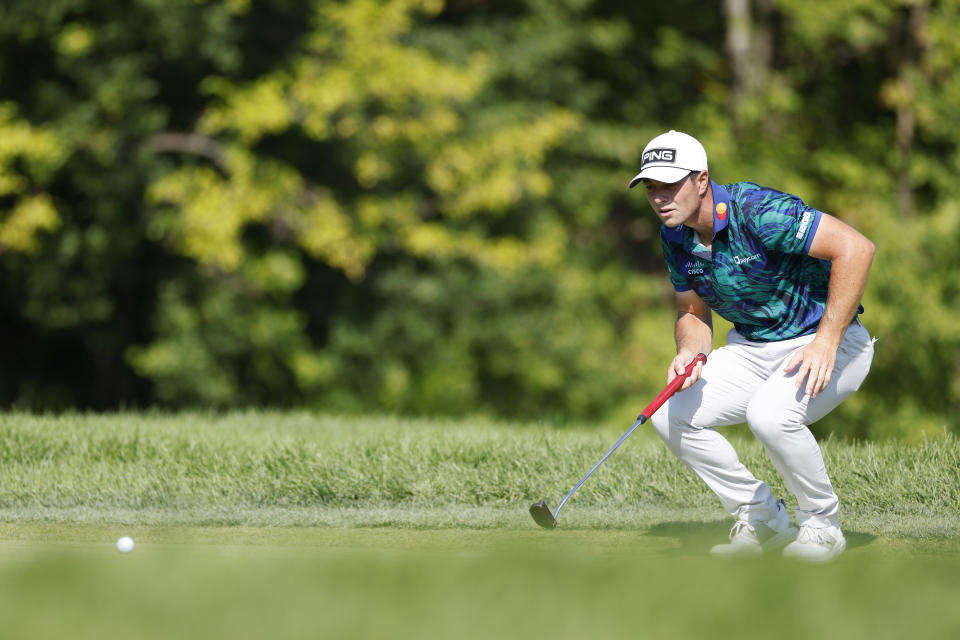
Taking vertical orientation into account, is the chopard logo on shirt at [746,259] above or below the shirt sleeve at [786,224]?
below

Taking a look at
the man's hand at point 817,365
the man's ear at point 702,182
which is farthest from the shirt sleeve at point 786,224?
the man's hand at point 817,365

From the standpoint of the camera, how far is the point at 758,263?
15.4 ft

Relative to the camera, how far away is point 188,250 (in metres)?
14.0

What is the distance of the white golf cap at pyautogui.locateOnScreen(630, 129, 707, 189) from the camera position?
462 cm

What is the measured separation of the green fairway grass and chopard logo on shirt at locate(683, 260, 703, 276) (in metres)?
1.19

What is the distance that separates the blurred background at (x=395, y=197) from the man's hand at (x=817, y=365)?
9131 millimetres

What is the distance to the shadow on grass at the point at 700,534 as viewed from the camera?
190 inches

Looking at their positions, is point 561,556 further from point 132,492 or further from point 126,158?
point 126,158

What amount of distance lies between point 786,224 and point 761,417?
800 millimetres

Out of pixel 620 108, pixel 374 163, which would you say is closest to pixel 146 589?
pixel 374 163

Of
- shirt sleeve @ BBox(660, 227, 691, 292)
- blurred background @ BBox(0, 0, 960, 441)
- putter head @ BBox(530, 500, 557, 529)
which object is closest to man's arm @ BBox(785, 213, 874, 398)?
shirt sleeve @ BBox(660, 227, 691, 292)

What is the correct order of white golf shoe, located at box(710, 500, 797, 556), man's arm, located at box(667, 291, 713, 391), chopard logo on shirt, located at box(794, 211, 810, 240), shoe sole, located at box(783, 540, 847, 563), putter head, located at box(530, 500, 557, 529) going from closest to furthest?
shoe sole, located at box(783, 540, 847, 563)
chopard logo on shirt, located at box(794, 211, 810, 240)
white golf shoe, located at box(710, 500, 797, 556)
putter head, located at box(530, 500, 557, 529)
man's arm, located at box(667, 291, 713, 391)

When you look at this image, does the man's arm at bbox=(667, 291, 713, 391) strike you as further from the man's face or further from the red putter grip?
the man's face

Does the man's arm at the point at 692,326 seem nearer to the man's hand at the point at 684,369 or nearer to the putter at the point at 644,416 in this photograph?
the man's hand at the point at 684,369
